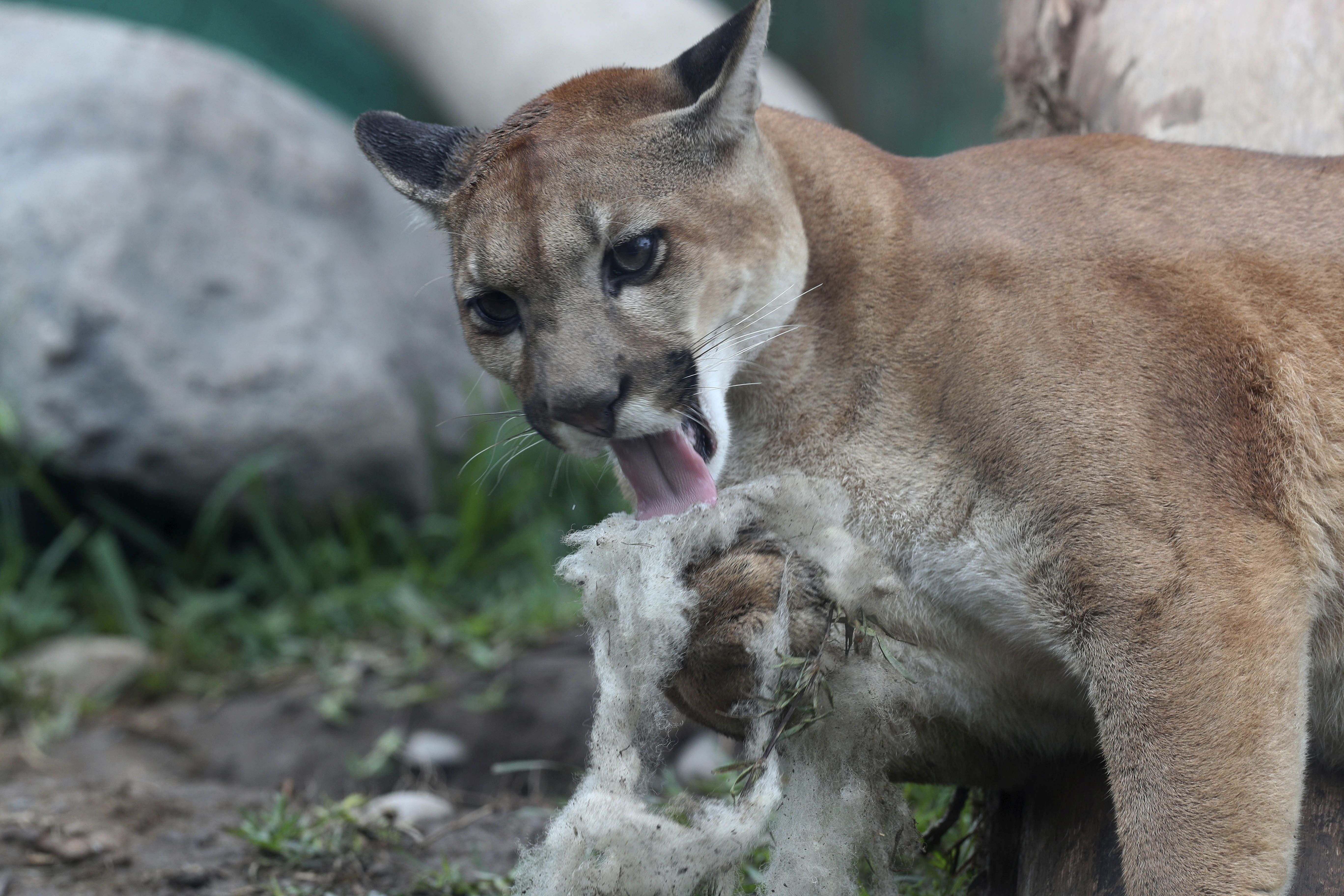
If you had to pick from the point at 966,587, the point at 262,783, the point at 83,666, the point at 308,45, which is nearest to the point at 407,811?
the point at 262,783

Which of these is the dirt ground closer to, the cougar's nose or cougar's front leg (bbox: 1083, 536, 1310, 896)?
the cougar's nose

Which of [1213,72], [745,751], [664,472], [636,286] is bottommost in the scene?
[745,751]

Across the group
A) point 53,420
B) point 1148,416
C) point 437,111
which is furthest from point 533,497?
point 1148,416

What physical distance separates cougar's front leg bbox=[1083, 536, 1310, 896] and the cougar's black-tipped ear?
1.73 m

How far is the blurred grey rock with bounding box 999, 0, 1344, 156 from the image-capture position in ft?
11.7

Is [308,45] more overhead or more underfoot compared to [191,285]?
more overhead

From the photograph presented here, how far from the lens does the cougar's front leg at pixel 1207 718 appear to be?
2.17m

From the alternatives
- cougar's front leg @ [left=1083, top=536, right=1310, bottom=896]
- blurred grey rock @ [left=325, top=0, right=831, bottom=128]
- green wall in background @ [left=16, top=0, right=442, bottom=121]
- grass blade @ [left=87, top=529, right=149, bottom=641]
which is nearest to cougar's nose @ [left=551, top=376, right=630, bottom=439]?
cougar's front leg @ [left=1083, top=536, right=1310, bottom=896]

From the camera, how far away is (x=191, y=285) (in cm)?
625

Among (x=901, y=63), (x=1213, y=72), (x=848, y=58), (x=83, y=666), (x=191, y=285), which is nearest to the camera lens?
(x=1213, y=72)

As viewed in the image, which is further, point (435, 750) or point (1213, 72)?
point (435, 750)

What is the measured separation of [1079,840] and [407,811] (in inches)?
88.3

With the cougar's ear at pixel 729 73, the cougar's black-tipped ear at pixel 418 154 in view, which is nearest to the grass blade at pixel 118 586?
the cougar's black-tipped ear at pixel 418 154

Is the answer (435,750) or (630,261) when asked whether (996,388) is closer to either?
(630,261)
